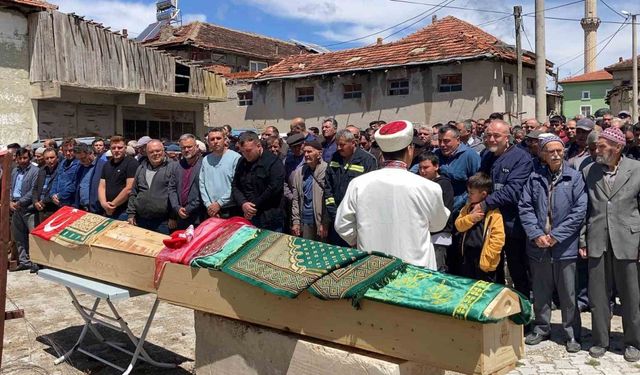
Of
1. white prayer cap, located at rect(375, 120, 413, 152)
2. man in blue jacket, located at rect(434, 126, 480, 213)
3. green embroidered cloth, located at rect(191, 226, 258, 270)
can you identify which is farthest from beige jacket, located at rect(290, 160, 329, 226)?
white prayer cap, located at rect(375, 120, 413, 152)

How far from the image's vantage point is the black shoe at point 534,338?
5.30 metres

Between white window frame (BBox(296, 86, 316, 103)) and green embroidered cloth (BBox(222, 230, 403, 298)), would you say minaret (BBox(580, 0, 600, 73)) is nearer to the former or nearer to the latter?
white window frame (BBox(296, 86, 316, 103))

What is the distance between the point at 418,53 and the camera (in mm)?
21328

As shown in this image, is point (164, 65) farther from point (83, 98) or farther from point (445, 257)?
point (445, 257)

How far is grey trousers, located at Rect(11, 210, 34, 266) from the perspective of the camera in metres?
9.42

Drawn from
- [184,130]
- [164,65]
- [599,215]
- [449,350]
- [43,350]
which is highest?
[164,65]

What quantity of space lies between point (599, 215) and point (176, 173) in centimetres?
446

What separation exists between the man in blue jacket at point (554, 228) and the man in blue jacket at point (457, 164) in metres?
0.71

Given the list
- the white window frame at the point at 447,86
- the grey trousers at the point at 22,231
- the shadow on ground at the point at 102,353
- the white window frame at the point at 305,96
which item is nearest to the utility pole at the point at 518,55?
the white window frame at the point at 447,86

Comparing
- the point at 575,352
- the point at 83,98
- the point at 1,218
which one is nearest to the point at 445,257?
the point at 575,352

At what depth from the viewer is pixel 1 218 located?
12.5ft

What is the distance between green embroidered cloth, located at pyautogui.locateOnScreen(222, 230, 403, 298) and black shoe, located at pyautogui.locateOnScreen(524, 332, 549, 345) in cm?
272

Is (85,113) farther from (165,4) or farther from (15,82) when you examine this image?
(165,4)

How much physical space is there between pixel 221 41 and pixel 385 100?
547 inches
